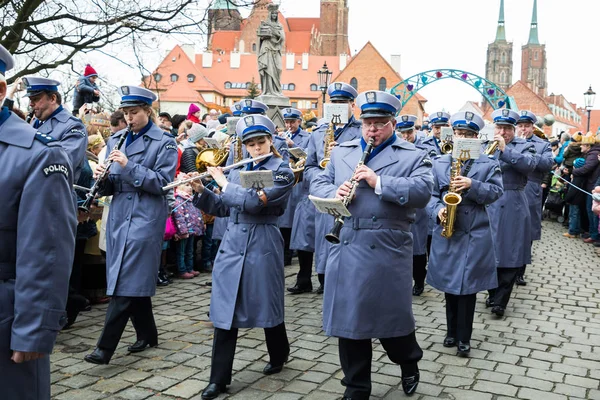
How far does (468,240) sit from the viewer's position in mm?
6188

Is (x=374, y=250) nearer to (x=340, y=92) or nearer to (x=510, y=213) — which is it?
(x=340, y=92)

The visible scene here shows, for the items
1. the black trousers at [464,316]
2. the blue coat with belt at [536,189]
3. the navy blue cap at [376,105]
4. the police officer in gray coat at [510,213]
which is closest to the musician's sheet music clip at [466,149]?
the black trousers at [464,316]

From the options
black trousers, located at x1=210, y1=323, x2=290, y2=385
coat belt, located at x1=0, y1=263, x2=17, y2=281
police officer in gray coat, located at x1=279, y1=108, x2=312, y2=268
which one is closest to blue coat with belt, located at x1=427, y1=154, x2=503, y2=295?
black trousers, located at x1=210, y1=323, x2=290, y2=385

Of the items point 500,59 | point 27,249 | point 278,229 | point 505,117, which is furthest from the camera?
point 500,59

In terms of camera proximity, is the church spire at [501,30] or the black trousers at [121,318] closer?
the black trousers at [121,318]

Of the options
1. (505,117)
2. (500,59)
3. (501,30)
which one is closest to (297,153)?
(505,117)

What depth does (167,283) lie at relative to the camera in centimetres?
912

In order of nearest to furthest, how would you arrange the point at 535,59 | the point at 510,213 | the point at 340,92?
the point at 340,92, the point at 510,213, the point at 535,59

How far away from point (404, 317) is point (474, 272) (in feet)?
5.60

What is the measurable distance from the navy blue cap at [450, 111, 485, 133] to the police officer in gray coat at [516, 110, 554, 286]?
2.93 meters

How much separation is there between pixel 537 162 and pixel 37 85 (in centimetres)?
639

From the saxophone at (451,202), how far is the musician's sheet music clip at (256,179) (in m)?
1.87

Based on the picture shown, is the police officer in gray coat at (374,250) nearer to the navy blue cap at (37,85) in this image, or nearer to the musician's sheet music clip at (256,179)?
the musician's sheet music clip at (256,179)

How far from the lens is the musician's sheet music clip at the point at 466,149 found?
602 cm
